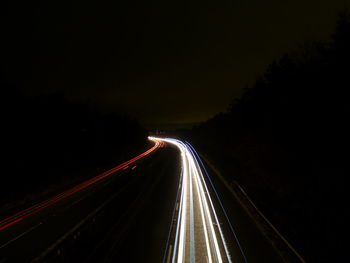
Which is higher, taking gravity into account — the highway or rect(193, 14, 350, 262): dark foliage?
rect(193, 14, 350, 262): dark foliage

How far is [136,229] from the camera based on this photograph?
504 inches

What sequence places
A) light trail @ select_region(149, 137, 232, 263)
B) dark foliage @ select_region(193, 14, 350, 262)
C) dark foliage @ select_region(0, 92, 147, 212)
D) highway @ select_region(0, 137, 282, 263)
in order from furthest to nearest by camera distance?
dark foliage @ select_region(0, 92, 147, 212) → dark foliage @ select_region(193, 14, 350, 262) → highway @ select_region(0, 137, 282, 263) → light trail @ select_region(149, 137, 232, 263)

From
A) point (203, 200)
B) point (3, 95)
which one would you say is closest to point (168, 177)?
point (203, 200)

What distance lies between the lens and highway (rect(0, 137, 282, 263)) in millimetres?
10195

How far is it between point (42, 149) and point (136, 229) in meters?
19.4

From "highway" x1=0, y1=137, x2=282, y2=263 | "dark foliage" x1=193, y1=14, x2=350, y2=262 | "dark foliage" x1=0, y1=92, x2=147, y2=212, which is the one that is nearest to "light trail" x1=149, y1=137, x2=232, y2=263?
"highway" x1=0, y1=137, x2=282, y2=263

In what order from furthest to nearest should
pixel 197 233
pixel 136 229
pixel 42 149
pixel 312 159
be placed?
pixel 42 149, pixel 312 159, pixel 136 229, pixel 197 233

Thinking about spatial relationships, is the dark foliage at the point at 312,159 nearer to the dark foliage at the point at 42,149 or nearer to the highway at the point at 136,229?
the highway at the point at 136,229

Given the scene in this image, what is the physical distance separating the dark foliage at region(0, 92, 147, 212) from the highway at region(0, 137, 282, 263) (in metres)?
4.30

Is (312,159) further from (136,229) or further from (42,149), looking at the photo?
(42,149)

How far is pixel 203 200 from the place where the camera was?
17828 mm

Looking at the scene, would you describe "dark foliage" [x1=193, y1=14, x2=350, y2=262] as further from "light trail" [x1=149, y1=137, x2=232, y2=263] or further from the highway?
"light trail" [x1=149, y1=137, x2=232, y2=263]

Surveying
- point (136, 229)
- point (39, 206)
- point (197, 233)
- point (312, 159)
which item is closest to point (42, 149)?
point (39, 206)

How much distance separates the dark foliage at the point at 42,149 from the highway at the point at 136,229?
4295 mm
